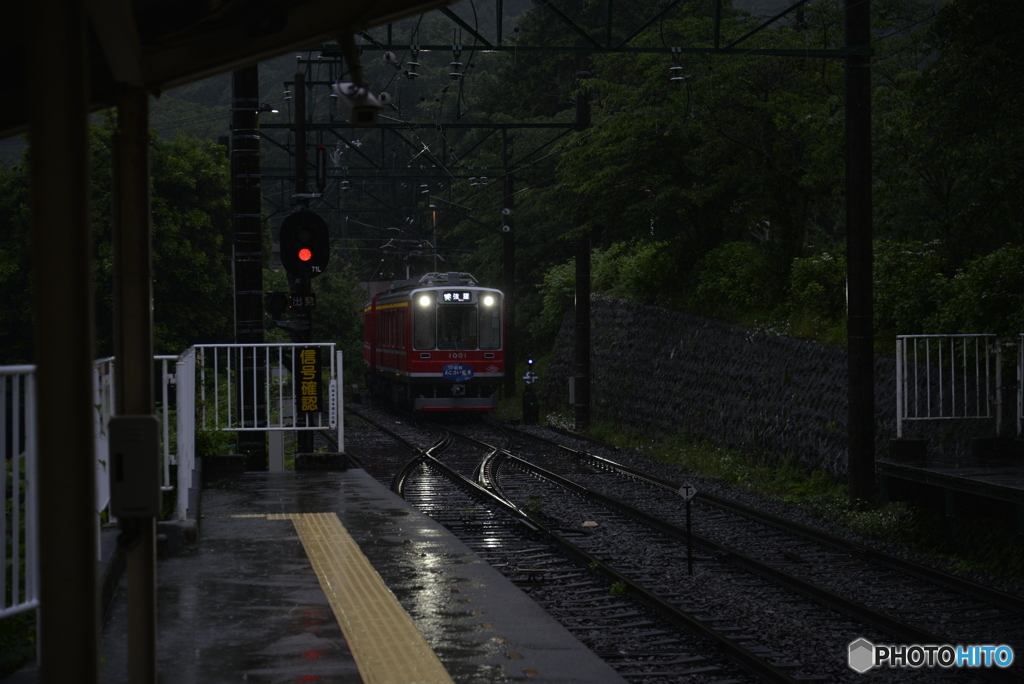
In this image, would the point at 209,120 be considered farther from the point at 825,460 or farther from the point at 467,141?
the point at 825,460

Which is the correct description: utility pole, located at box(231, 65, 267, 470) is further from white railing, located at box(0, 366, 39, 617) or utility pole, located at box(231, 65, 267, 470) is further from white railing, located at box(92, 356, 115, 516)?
white railing, located at box(0, 366, 39, 617)

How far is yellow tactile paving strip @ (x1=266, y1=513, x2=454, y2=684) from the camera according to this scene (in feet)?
15.8

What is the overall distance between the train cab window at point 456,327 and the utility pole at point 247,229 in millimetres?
13612

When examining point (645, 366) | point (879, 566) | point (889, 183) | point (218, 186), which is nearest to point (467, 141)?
point (218, 186)

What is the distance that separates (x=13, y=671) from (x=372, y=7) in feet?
9.65

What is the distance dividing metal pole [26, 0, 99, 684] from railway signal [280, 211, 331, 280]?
10.3 metres

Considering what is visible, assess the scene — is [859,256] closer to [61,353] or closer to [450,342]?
[61,353]

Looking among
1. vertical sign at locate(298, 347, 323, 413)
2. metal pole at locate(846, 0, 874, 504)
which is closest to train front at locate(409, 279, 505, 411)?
metal pole at locate(846, 0, 874, 504)

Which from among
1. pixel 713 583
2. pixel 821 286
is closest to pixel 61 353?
pixel 713 583

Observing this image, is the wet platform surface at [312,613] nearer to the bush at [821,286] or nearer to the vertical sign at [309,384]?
the vertical sign at [309,384]

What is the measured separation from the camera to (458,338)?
25938 millimetres

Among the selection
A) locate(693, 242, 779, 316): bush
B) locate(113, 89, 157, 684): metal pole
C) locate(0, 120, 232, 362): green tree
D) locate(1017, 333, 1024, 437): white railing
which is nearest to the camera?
locate(113, 89, 157, 684): metal pole

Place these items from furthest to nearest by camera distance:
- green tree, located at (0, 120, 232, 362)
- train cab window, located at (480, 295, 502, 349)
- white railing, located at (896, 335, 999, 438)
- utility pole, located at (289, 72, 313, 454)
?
train cab window, located at (480, 295, 502, 349)
green tree, located at (0, 120, 232, 362)
utility pole, located at (289, 72, 313, 454)
white railing, located at (896, 335, 999, 438)

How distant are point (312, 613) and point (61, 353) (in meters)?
3.03
